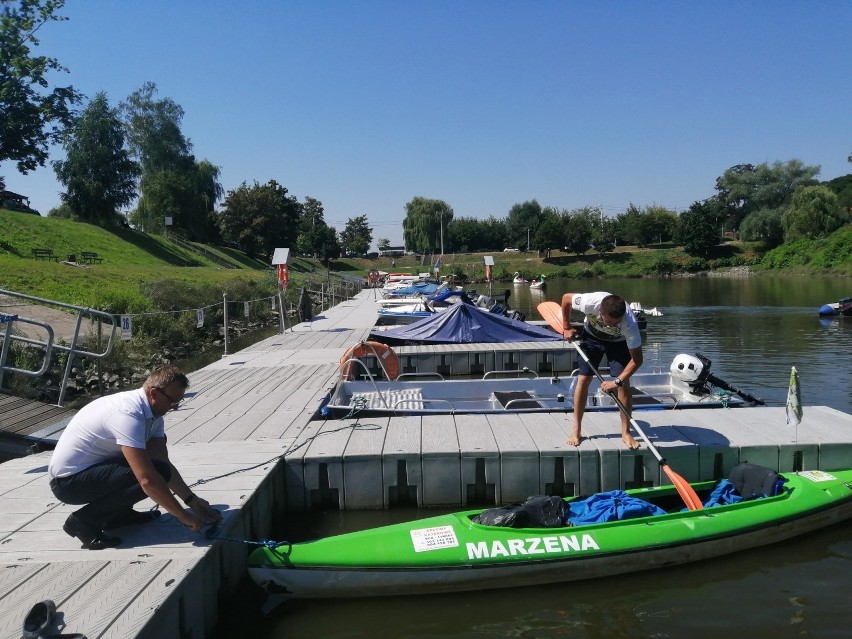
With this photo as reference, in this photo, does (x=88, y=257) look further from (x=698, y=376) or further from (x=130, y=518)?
(x=130, y=518)

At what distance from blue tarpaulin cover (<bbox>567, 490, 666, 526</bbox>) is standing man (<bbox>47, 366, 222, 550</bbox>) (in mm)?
3250

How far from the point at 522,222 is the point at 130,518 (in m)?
111

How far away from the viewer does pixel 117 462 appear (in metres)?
4.65

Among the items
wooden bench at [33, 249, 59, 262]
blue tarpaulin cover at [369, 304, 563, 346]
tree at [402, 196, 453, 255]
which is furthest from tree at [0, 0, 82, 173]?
tree at [402, 196, 453, 255]

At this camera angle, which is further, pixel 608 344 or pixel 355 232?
pixel 355 232

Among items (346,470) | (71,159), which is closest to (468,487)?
(346,470)

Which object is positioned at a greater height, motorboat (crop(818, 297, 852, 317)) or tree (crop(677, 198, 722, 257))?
tree (crop(677, 198, 722, 257))

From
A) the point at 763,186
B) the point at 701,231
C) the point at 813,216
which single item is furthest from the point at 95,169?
the point at 763,186

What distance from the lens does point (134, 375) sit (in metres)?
16.0

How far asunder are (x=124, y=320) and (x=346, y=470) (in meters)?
5.63

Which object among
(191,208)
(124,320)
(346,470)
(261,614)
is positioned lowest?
(261,614)

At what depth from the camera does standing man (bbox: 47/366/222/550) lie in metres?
A: 4.39

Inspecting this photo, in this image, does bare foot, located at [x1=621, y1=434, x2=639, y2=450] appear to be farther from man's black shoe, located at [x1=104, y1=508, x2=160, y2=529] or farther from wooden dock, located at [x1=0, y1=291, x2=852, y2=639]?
man's black shoe, located at [x1=104, y1=508, x2=160, y2=529]

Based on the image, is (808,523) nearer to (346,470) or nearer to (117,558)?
(346,470)
